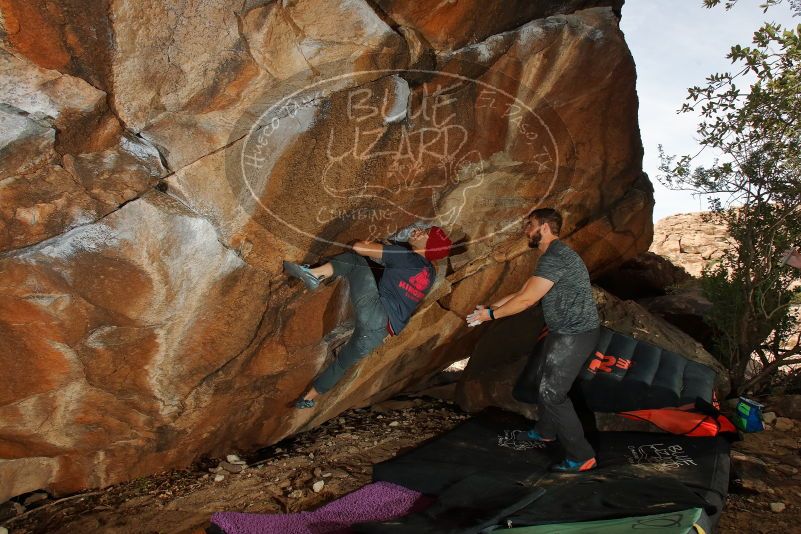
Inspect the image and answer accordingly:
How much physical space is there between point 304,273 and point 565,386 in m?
2.06

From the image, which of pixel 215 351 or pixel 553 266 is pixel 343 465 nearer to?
pixel 215 351

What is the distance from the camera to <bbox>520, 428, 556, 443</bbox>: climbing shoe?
14.0 ft

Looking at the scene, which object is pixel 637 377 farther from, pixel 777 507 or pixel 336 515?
pixel 336 515

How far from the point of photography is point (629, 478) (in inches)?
142

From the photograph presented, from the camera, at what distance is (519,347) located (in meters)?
5.62

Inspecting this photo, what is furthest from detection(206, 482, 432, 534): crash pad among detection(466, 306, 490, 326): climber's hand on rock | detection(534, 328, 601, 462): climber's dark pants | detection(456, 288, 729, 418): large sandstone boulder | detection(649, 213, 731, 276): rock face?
detection(649, 213, 731, 276): rock face

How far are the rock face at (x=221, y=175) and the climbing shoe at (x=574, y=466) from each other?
2.03 meters

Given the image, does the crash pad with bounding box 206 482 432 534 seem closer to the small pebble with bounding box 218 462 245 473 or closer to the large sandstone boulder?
the small pebble with bounding box 218 462 245 473

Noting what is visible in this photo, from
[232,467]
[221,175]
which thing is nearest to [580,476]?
[232,467]

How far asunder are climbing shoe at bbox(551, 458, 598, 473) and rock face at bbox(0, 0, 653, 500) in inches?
79.8

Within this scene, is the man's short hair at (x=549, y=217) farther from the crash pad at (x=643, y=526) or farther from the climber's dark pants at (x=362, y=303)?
the crash pad at (x=643, y=526)

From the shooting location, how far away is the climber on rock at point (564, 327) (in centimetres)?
374

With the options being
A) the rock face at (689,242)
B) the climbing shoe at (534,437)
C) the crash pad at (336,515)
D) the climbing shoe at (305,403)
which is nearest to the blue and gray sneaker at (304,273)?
the climbing shoe at (305,403)

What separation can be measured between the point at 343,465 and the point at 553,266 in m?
2.42
